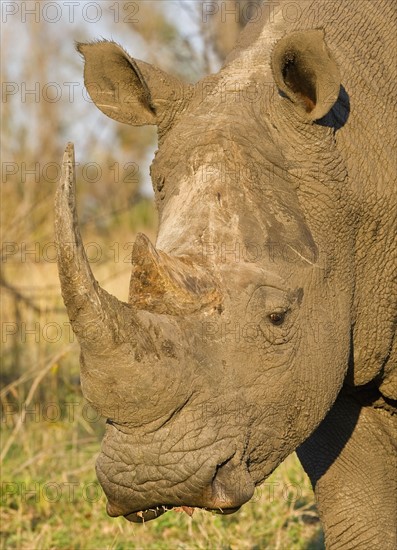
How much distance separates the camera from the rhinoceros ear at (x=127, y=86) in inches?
180

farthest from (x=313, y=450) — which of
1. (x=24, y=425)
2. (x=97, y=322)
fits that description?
(x=24, y=425)

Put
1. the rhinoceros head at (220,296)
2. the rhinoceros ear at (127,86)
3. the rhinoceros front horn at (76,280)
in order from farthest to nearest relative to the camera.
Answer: the rhinoceros ear at (127,86), the rhinoceros head at (220,296), the rhinoceros front horn at (76,280)

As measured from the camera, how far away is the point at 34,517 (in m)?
6.33

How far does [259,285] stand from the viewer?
396cm

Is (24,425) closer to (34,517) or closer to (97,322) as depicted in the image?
(34,517)

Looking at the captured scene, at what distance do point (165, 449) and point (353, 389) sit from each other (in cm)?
132

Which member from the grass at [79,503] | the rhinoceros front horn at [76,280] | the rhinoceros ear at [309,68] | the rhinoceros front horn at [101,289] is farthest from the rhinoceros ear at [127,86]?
the grass at [79,503]

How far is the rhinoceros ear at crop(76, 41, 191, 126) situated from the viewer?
4.58 meters

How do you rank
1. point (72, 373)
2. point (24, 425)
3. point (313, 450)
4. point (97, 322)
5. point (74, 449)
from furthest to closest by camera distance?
point (72, 373) → point (24, 425) → point (74, 449) → point (313, 450) → point (97, 322)

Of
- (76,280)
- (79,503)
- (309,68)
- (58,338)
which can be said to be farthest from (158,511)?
Answer: (58,338)

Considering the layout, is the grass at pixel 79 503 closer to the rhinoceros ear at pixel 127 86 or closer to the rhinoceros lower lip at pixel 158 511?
the rhinoceros ear at pixel 127 86

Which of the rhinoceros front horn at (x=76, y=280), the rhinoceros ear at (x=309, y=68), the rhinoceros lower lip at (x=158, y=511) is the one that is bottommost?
the rhinoceros lower lip at (x=158, y=511)

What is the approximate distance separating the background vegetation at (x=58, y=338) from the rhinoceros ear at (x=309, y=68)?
3.55ft

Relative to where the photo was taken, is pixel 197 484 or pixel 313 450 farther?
pixel 313 450
